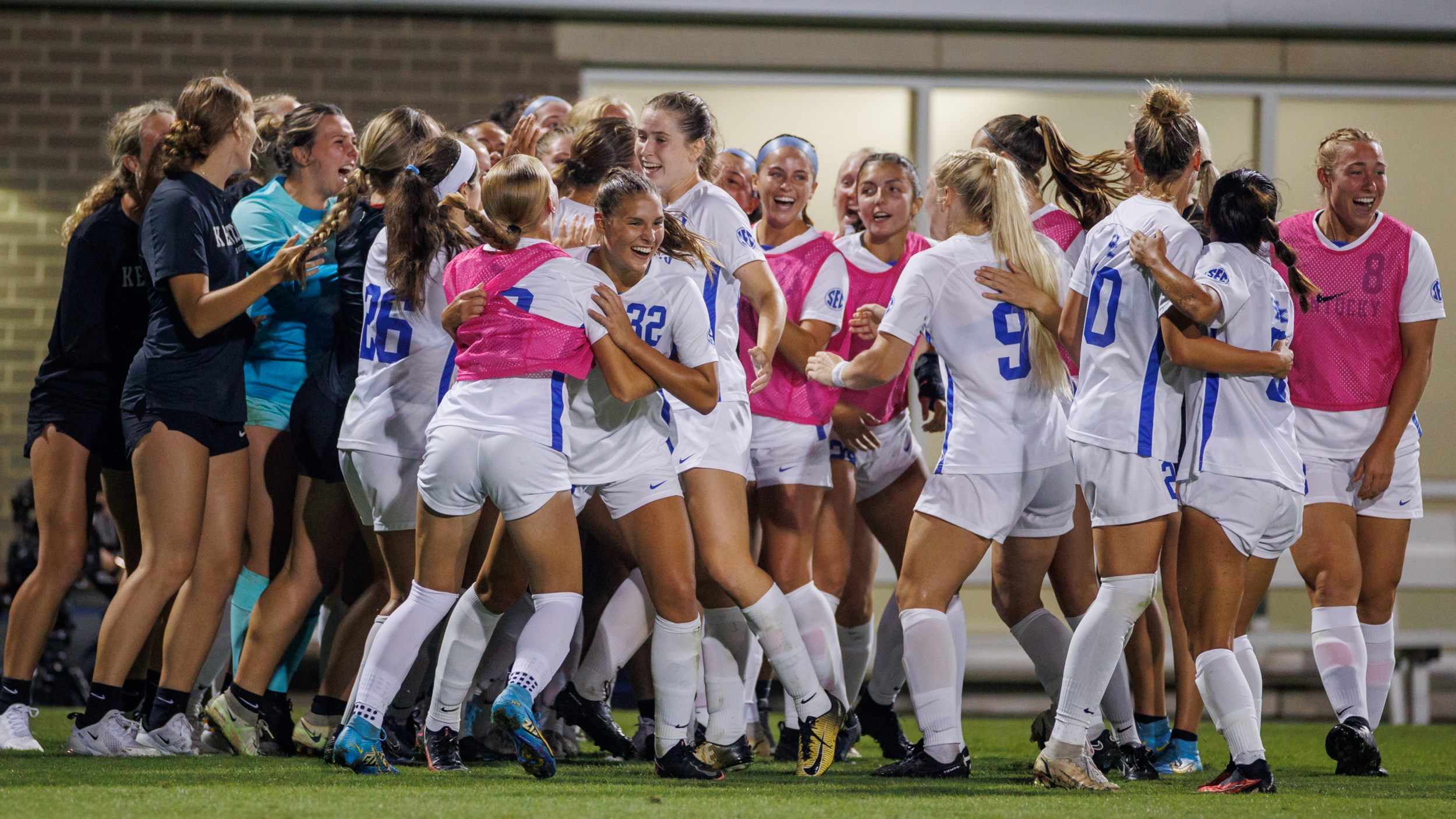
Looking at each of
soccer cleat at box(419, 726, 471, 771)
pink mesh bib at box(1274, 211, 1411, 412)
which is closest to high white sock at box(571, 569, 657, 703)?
soccer cleat at box(419, 726, 471, 771)

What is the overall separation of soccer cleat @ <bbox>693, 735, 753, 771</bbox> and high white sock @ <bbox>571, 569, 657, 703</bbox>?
415 millimetres

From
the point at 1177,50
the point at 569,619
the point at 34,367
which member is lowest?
the point at 569,619

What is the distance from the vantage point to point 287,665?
4902 mm

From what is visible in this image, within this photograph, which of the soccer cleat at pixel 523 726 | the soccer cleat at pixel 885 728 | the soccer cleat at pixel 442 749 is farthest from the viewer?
the soccer cleat at pixel 885 728

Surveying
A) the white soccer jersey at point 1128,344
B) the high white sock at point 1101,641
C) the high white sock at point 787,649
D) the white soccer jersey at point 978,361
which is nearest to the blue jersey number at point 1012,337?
the white soccer jersey at point 978,361

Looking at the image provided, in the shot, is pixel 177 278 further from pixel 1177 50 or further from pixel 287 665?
pixel 1177 50

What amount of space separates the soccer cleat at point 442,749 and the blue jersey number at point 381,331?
1.11 metres

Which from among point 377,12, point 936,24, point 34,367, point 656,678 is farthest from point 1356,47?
point 34,367

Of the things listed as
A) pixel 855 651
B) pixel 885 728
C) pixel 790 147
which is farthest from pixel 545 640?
pixel 790 147

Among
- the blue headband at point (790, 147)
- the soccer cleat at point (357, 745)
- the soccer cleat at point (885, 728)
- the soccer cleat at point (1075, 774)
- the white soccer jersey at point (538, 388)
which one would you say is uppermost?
the blue headband at point (790, 147)

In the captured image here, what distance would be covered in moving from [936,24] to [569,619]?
5703 millimetres

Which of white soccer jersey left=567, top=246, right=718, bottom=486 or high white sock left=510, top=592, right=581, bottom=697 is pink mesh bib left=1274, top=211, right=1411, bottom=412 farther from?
high white sock left=510, top=592, right=581, bottom=697

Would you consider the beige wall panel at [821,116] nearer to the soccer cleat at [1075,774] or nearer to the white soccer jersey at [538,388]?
the white soccer jersey at [538,388]

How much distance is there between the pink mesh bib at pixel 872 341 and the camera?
16.4 ft
